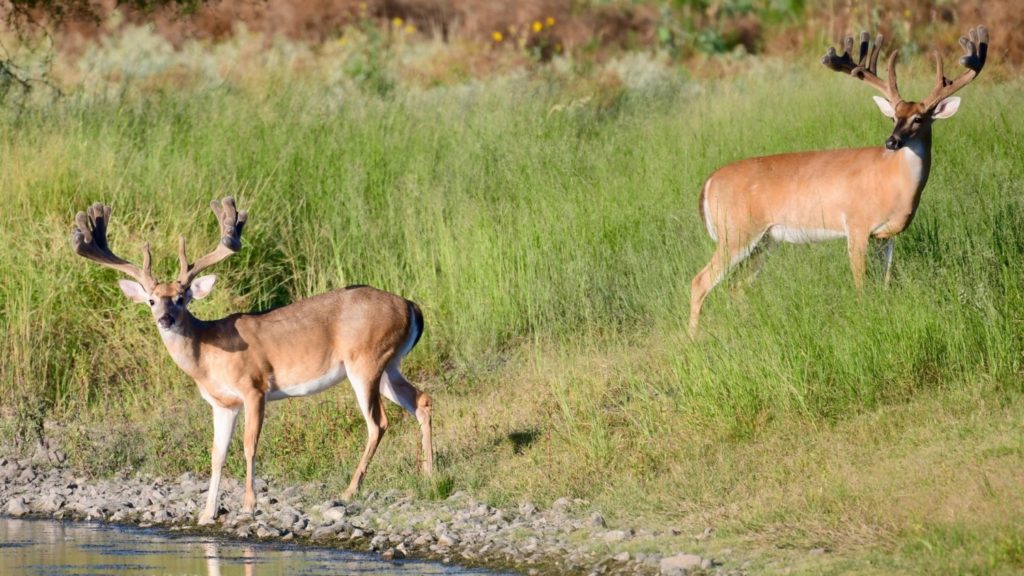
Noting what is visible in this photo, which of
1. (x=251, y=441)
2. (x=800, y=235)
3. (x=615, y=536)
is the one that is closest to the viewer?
(x=615, y=536)

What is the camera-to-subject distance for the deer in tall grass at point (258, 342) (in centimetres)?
885

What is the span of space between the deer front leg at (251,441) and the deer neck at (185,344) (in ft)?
1.24

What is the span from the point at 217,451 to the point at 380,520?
111 centimetres

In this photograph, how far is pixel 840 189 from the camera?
37.0ft

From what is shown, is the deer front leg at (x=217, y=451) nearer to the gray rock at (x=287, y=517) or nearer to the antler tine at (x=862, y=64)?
the gray rock at (x=287, y=517)

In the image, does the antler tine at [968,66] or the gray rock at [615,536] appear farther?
the antler tine at [968,66]

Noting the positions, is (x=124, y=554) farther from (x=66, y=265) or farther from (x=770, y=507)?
(x=66, y=265)

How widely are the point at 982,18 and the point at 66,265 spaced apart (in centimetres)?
1433

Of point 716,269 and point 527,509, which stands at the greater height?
point 716,269

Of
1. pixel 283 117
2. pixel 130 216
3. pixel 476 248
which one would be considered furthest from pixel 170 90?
pixel 476 248

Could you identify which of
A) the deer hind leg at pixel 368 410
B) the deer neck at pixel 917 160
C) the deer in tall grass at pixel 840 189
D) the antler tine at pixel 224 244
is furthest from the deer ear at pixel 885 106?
the antler tine at pixel 224 244

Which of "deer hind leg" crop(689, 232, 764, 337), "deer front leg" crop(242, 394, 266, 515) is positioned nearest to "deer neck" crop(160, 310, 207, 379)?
"deer front leg" crop(242, 394, 266, 515)

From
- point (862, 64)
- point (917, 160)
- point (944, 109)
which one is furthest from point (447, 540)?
point (862, 64)

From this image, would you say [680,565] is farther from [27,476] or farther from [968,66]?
[968,66]
